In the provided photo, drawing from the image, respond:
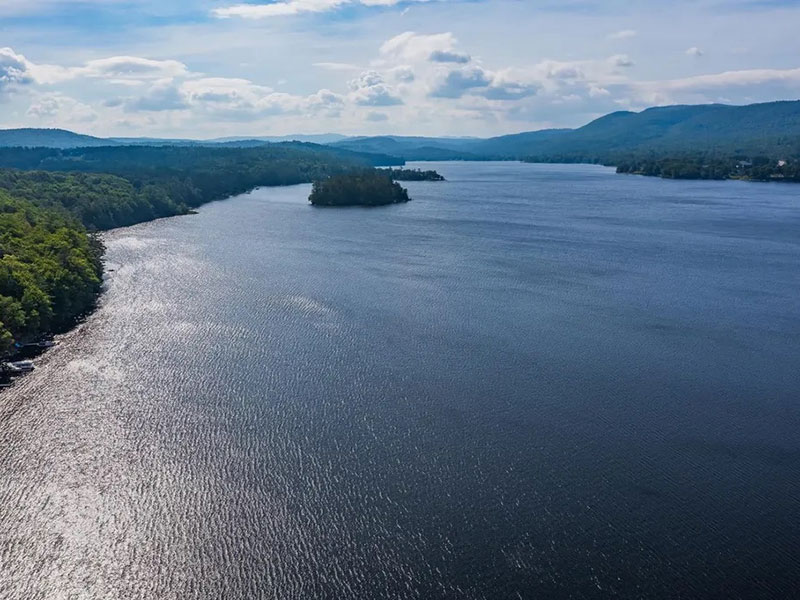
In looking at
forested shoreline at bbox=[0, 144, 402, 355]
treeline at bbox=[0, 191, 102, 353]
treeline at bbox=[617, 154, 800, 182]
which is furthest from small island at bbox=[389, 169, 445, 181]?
treeline at bbox=[0, 191, 102, 353]

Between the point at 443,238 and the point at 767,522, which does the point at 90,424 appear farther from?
the point at 443,238

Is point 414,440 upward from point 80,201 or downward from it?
downward

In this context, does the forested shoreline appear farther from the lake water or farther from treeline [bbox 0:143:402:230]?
the lake water

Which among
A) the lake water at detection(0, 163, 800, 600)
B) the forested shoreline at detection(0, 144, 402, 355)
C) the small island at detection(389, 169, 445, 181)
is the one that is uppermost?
the forested shoreline at detection(0, 144, 402, 355)

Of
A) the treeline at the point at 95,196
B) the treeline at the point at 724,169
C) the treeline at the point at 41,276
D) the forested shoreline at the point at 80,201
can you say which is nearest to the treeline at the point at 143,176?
the treeline at the point at 95,196

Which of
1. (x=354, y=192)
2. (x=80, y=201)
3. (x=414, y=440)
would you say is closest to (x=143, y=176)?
(x=80, y=201)

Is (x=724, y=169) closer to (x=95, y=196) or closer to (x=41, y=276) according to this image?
(x=95, y=196)
